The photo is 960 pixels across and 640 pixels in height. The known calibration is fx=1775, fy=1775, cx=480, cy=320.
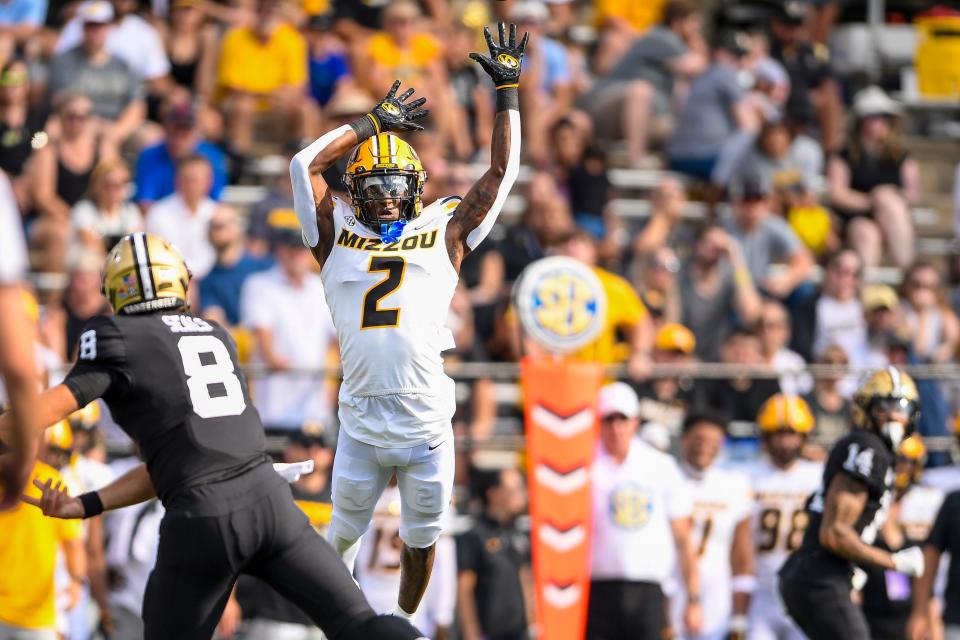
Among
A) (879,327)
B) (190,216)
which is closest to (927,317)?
(879,327)

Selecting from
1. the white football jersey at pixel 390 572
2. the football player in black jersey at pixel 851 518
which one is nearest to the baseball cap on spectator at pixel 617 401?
the white football jersey at pixel 390 572

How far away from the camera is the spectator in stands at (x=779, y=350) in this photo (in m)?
13.1

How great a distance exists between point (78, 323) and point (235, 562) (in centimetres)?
574

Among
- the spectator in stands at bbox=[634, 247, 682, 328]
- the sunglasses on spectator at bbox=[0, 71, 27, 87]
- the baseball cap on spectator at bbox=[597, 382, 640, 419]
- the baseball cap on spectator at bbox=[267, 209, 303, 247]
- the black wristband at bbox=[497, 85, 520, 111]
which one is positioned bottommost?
the baseball cap on spectator at bbox=[597, 382, 640, 419]

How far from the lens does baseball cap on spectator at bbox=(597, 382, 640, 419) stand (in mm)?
11922

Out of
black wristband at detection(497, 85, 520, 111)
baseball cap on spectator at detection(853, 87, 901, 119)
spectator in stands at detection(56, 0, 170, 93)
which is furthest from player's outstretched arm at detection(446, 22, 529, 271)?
baseball cap on spectator at detection(853, 87, 901, 119)

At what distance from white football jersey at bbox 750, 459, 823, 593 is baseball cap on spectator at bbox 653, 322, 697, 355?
3.58 ft

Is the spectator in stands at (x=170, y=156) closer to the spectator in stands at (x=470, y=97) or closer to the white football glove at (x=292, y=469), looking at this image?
the spectator in stands at (x=470, y=97)

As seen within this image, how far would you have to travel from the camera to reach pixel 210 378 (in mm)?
7227

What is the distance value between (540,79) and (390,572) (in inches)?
221

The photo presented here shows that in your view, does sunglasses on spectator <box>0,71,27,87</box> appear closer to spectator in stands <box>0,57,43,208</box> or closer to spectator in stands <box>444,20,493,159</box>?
spectator in stands <box>0,57,43,208</box>

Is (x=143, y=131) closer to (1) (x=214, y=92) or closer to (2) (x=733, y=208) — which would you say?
(1) (x=214, y=92)

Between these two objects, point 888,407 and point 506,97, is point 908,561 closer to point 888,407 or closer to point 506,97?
point 888,407

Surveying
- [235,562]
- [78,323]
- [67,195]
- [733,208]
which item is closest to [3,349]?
[235,562]
